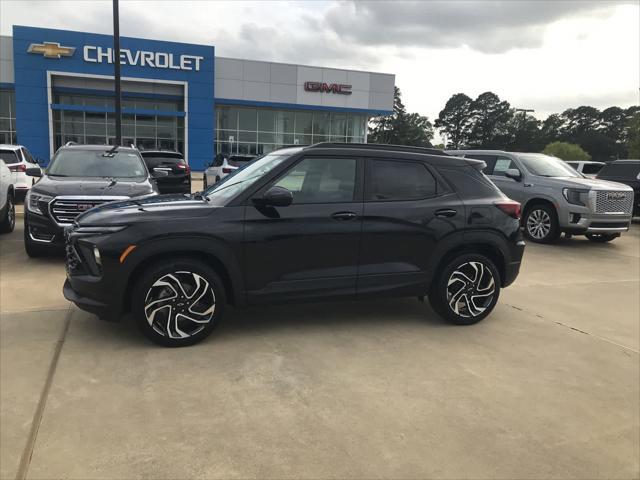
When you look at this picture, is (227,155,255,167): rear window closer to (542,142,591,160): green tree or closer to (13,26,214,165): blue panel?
(13,26,214,165): blue panel

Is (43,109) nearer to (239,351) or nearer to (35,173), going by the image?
(35,173)

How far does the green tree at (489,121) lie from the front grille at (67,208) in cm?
11807

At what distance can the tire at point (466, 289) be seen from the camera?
484cm

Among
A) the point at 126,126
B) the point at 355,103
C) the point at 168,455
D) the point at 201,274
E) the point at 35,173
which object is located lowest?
the point at 168,455

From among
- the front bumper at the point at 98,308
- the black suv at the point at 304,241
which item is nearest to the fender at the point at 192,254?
the black suv at the point at 304,241

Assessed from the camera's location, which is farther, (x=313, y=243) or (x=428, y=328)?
(x=428, y=328)

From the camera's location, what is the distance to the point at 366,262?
4.54 metres

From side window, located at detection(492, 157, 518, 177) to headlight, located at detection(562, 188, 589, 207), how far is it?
1.56 metres

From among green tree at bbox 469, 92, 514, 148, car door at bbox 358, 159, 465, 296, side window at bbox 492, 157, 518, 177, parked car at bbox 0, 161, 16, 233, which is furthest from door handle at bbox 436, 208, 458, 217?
green tree at bbox 469, 92, 514, 148

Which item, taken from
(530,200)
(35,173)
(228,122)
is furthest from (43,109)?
(530,200)

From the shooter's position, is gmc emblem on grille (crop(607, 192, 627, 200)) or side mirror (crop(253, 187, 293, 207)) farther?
gmc emblem on grille (crop(607, 192, 627, 200))

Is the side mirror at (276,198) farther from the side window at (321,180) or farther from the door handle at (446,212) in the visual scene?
the door handle at (446,212)

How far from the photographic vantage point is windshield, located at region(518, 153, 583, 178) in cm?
1066

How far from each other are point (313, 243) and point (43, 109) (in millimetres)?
35258
